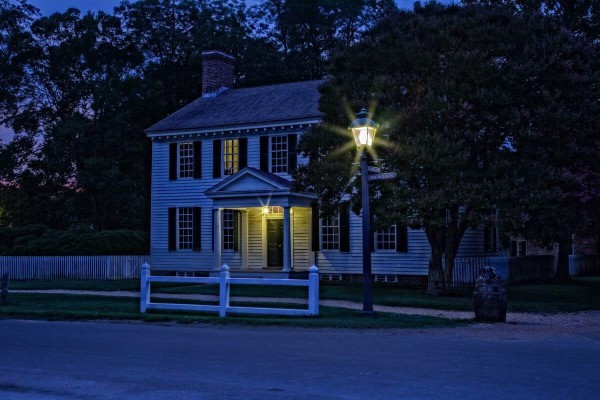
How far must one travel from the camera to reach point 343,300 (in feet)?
66.4

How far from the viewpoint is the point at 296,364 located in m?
9.00

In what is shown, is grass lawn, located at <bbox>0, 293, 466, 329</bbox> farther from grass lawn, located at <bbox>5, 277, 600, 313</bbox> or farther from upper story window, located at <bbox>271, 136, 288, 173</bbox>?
upper story window, located at <bbox>271, 136, 288, 173</bbox>

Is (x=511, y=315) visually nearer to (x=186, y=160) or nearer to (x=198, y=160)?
(x=198, y=160)

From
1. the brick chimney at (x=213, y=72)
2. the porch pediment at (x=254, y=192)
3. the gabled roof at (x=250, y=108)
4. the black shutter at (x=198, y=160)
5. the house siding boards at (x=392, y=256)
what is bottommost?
the house siding boards at (x=392, y=256)

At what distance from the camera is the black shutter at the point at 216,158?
30.9m

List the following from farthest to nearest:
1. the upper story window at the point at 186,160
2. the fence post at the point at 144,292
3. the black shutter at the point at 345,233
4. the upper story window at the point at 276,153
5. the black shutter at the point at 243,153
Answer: the upper story window at the point at 186,160 < the black shutter at the point at 243,153 < the upper story window at the point at 276,153 < the black shutter at the point at 345,233 < the fence post at the point at 144,292

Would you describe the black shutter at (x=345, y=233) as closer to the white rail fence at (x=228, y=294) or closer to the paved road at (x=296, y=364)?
the white rail fence at (x=228, y=294)

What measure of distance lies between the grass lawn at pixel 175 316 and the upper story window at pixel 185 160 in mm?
12288

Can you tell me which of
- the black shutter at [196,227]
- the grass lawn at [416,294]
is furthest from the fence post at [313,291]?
the black shutter at [196,227]

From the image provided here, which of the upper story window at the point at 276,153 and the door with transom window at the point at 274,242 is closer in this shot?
the upper story window at the point at 276,153

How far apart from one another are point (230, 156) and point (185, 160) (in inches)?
90.8

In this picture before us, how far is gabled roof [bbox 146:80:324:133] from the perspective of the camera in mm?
29672

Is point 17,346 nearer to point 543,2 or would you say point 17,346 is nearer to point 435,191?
point 435,191

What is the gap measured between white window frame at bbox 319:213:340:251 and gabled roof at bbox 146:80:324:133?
417 cm
